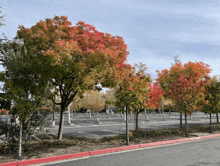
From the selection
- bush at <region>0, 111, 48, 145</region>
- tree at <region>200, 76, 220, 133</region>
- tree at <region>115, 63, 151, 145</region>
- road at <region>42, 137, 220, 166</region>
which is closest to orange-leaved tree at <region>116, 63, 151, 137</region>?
tree at <region>115, 63, 151, 145</region>

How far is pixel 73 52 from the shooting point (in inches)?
318

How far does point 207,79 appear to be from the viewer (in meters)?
16.2

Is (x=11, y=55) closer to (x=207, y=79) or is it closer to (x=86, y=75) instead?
(x=86, y=75)

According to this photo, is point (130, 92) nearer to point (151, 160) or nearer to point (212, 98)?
point (151, 160)

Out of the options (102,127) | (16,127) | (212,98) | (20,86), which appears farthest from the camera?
(102,127)

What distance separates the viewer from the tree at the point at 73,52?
25.3 feet

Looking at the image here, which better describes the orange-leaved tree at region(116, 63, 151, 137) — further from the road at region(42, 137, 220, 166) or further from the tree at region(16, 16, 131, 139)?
Answer: the road at region(42, 137, 220, 166)

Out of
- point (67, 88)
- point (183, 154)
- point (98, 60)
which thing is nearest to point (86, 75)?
point (98, 60)

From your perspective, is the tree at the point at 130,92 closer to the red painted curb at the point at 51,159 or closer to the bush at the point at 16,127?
the red painted curb at the point at 51,159

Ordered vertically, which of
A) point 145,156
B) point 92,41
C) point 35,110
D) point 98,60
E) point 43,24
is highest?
point 43,24

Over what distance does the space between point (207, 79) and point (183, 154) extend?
36.0 feet

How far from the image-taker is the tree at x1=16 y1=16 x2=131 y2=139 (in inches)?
303

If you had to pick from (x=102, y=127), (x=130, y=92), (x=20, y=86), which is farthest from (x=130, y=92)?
(x=102, y=127)

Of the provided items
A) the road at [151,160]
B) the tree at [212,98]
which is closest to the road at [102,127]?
the road at [151,160]
